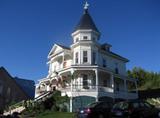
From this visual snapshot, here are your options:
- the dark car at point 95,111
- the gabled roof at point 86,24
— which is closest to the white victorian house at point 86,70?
the gabled roof at point 86,24

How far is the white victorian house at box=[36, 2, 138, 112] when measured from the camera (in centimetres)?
3978

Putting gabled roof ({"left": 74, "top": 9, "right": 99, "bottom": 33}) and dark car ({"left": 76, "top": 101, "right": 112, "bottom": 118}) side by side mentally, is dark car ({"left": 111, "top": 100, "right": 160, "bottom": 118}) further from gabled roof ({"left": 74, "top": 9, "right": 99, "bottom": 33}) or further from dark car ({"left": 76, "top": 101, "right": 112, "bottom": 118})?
gabled roof ({"left": 74, "top": 9, "right": 99, "bottom": 33})

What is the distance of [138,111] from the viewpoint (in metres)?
21.2

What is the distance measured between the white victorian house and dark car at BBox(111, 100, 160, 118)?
657 inches

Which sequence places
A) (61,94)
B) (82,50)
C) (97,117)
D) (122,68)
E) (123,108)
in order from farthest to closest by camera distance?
1. (122,68)
2. (82,50)
3. (61,94)
4. (97,117)
5. (123,108)

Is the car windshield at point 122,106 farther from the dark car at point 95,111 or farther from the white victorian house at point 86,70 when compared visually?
the white victorian house at point 86,70

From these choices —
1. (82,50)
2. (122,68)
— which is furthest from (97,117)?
(122,68)

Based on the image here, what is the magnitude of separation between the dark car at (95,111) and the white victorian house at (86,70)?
14.1m

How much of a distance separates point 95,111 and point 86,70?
64.8ft

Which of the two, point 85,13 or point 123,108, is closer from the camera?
point 123,108

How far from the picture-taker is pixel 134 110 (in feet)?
68.8

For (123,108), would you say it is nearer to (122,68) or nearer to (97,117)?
(97,117)

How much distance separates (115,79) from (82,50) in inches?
306

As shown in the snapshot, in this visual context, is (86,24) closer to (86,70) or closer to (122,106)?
(86,70)
